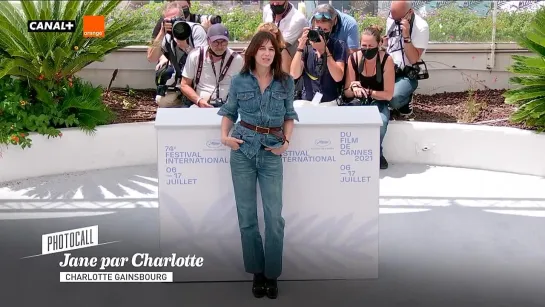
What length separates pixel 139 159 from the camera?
313 inches

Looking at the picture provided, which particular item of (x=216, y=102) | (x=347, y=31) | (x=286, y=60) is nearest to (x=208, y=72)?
(x=216, y=102)

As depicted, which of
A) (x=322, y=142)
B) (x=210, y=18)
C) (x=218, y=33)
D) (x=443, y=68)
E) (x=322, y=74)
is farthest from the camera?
(x=443, y=68)

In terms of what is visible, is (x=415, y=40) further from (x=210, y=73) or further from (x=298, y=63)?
(x=210, y=73)

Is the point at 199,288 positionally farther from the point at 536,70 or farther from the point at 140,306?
the point at 536,70

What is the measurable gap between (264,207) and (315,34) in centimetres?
273

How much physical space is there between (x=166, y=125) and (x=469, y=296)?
2025mm

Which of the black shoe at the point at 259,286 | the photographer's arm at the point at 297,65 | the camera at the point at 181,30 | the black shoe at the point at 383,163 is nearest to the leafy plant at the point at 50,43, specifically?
the camera at the point at 181,30

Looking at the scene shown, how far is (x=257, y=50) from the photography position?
4.77m

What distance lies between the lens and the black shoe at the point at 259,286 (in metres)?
4.88

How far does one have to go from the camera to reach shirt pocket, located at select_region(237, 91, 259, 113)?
479 centimetres

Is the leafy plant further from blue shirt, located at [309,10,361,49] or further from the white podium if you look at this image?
the white podium

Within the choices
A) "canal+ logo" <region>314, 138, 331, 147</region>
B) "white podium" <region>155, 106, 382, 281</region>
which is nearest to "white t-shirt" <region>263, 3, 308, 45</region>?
"white podium" <region>155, 106, 382, 281</region>

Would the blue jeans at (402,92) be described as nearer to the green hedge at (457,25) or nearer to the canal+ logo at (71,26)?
the green hedge at (457,25)

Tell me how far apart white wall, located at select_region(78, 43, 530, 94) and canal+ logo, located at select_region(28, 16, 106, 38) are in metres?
1.14
